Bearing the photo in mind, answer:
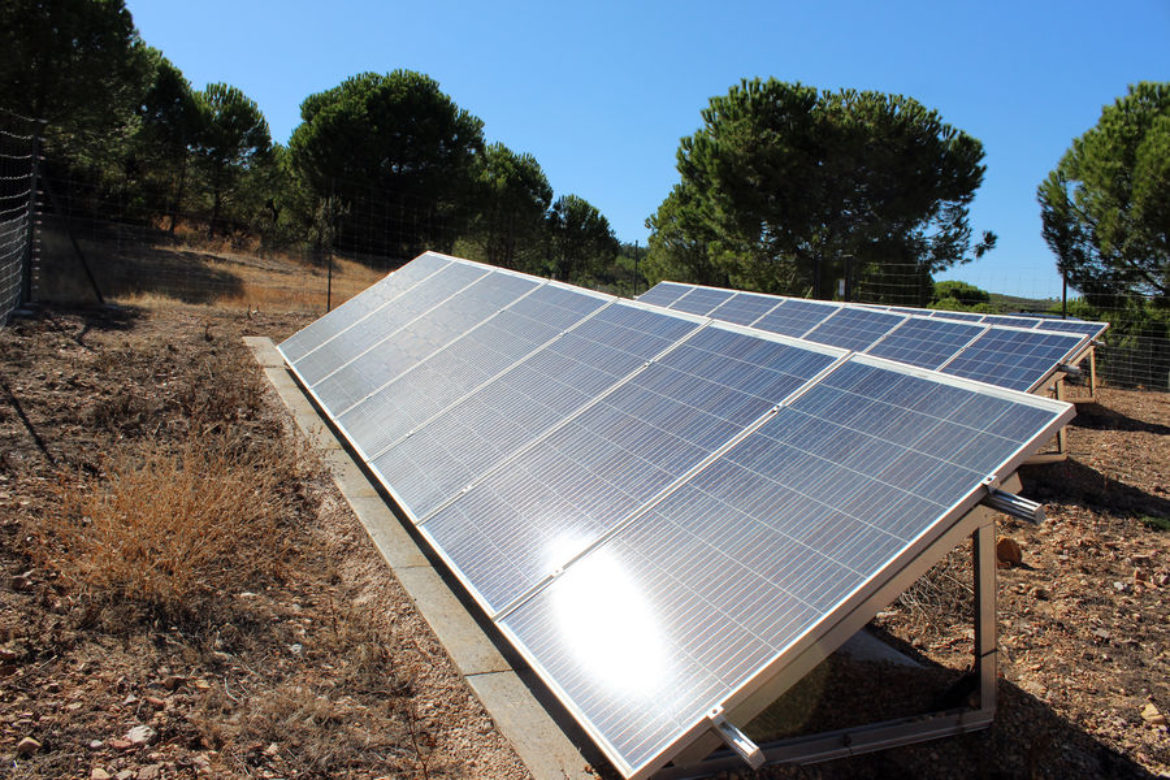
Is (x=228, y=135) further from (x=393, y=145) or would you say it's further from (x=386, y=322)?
(x=386, y=322)

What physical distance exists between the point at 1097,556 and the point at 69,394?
28.7 ft

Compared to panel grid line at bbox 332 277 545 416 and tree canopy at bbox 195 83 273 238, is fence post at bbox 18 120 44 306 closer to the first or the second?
panel grid line at bbox 332 277 545 416

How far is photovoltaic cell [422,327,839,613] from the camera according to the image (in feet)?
12.3

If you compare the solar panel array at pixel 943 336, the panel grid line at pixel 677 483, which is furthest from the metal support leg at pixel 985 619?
the solar panel array at pixel 943 336

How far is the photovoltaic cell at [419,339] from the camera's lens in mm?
6957

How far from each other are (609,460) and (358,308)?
242 inches

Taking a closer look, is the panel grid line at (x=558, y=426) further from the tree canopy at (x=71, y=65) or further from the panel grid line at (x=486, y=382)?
the tree canopy at (x=71, y=65)

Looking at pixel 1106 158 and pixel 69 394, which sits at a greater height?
pixel 1106 158

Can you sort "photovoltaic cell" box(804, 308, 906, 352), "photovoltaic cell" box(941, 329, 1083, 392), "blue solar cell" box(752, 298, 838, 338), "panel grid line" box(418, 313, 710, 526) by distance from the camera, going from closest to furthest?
"panel grid line" box(418, 313, 710, 526) → "photovoltaic cell" box(941, 329, 1083, 392) → "photovoltaic cell" box(804, 308, 906, 352) → "blue solar cell" box(752, 298, 838, 338)

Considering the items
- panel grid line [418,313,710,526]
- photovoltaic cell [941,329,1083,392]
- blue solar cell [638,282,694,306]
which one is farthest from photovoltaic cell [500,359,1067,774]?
blue solar cell [638,282,694,306]

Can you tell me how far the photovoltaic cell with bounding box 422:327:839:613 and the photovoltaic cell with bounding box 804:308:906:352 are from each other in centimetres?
541

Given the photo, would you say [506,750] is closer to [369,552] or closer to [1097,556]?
[369,552]

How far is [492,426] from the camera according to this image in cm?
507

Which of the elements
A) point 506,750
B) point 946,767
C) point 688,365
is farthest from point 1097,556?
point 506,750
